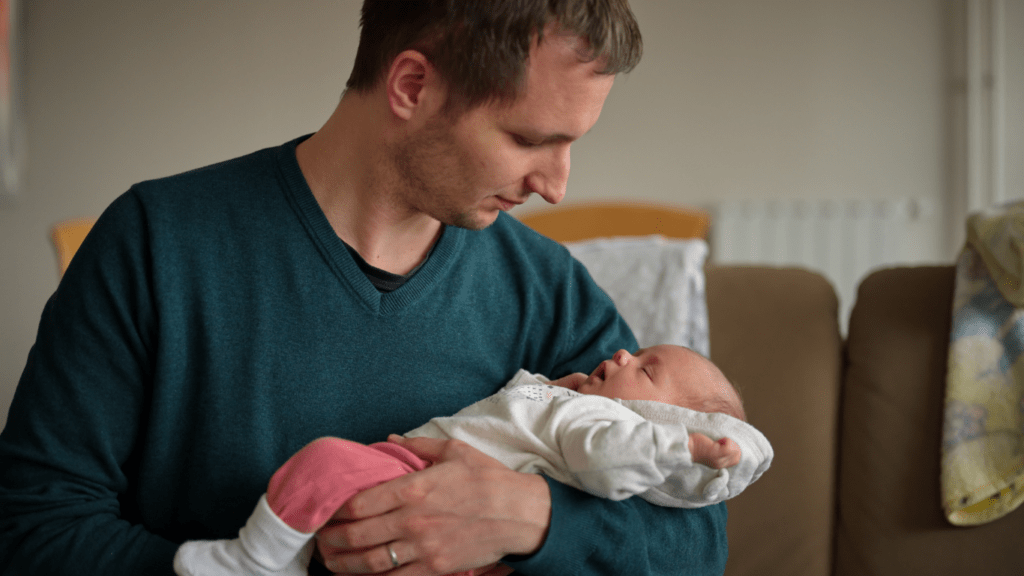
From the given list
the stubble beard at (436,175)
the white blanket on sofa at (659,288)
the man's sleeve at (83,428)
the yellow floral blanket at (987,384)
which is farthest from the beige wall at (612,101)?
the stubble beard at (436,175)

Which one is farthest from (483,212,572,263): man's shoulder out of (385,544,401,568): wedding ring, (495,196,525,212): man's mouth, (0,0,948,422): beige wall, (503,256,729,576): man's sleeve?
(0,0,948,422): beige wall

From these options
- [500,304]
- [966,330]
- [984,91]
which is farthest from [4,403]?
[984,91]

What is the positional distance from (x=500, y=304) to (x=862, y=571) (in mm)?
927

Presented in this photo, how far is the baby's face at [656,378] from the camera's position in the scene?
3.67 ft

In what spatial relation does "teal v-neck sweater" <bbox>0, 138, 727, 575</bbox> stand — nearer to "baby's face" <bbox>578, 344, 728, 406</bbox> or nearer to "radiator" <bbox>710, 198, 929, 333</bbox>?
"baby's face" <bbox>578, 344, 728, 406</bbox>

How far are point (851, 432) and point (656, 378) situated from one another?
2.46ft

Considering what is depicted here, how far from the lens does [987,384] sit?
5.00ft

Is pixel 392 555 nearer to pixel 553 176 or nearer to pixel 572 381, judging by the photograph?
pixel 572 381

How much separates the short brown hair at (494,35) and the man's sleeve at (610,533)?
0.42m

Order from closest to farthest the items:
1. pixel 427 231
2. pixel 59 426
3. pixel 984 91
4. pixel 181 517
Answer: pixel 59 426 → pixel 181 517 → pixel 427 231 → pixel 984 91

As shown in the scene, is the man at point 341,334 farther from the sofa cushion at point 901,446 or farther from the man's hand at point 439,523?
the sofa cushion at point 901,446

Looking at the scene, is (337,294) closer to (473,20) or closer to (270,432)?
(270,432)

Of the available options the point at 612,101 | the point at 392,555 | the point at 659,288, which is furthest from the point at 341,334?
the point at 612,101

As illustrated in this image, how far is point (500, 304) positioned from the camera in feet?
4.13
